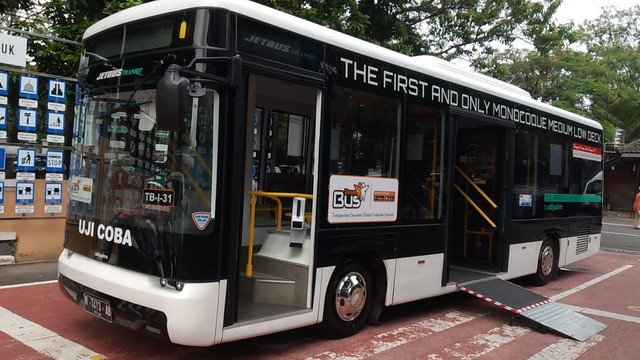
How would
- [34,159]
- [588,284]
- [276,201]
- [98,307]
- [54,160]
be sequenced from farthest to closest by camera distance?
1. [588,284]
2. [54,160]
3. [34,159]
4. [276,201]
5. [98,307]

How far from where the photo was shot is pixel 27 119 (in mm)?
8133

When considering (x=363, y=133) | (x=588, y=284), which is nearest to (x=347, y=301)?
(x=363, y=133)

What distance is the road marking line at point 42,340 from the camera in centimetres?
456

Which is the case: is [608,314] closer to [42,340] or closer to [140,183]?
[140,183]

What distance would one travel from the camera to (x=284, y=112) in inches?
267

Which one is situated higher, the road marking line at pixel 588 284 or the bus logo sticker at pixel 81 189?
the bus logo sticker at pixel 81 189

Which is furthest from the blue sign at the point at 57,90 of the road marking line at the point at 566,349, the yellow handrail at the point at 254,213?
the road marking line at the point at 566,349

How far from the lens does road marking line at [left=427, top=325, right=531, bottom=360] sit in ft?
16.7

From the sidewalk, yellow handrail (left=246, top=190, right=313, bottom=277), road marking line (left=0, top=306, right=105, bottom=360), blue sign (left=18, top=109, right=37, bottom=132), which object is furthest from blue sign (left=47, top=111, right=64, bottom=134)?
yellow handrail (left=246, top=190, right=313, bottom=277)

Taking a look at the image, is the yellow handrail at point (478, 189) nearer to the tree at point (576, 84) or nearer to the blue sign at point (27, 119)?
the blue sign at point (27, 119)

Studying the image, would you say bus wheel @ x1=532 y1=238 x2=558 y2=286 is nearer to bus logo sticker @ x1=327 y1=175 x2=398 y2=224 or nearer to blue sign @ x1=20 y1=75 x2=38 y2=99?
bus logo sticker @ x1=327 y1=175 x2=398 y2=224

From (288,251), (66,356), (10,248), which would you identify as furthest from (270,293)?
(10,248)

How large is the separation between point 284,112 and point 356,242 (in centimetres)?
233

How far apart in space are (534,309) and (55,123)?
7627 mm
